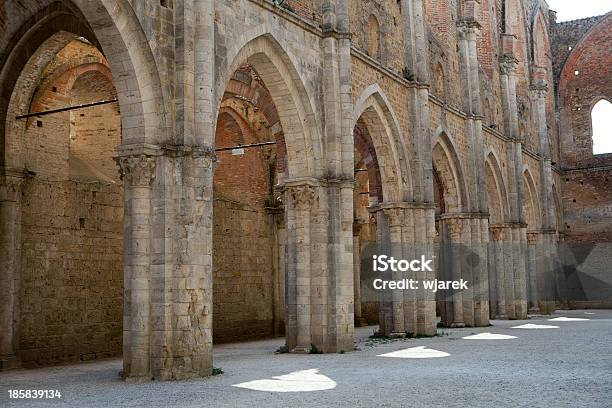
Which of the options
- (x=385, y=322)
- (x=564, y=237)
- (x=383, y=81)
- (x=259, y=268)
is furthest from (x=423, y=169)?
(x=564, y=237)

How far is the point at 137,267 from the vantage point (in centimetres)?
1059

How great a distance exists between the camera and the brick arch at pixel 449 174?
2270cm

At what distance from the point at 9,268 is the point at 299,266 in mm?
5352

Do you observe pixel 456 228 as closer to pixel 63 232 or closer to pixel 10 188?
pixel 63 232

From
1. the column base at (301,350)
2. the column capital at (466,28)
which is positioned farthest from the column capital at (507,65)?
the column base at (301,350)

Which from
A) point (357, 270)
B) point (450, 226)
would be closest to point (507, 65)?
point (450, 226)

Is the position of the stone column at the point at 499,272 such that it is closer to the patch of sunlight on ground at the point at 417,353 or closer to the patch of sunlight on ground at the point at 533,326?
the patch of sunlight on ground at the point at 533,326

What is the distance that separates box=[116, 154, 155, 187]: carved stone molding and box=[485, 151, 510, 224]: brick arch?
18.6 meters

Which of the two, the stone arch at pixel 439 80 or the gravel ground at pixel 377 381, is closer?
the gravel ground at pixel 377 381

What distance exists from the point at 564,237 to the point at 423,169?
19833mm

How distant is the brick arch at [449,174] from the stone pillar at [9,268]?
1262cm

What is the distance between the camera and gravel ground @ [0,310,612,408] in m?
8.42

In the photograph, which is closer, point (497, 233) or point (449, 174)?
point (449, 174)

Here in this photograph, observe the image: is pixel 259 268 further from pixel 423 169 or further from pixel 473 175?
pixel 473 175
